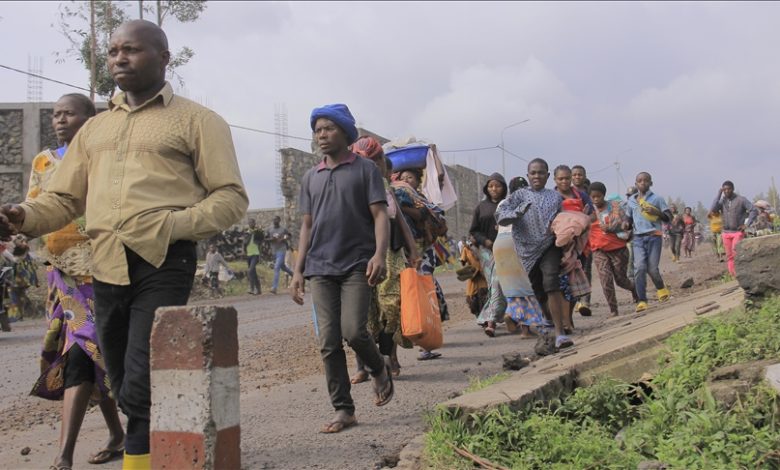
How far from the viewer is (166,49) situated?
345cm

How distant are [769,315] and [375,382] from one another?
7.94ft

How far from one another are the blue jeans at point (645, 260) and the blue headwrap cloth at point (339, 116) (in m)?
6.64

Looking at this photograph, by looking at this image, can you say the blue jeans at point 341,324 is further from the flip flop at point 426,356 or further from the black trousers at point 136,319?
the flip flop at point 426,356

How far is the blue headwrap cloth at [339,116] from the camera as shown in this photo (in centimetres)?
509

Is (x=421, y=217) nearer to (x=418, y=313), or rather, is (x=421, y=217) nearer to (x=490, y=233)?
(x=418, y=313)

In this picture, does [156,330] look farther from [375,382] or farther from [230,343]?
[375,382]

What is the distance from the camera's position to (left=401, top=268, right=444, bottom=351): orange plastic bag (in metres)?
5.46

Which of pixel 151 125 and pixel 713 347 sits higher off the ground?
pixel 151 125

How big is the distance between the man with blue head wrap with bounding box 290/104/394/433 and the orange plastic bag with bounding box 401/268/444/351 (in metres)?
0.42

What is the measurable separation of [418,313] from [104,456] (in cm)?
220

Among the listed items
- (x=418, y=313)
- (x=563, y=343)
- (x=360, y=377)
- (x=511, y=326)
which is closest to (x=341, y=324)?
(x=418, y=313)

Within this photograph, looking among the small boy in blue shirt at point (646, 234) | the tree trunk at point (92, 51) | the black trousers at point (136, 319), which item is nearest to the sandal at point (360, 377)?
the black trousers at point (136, 319)

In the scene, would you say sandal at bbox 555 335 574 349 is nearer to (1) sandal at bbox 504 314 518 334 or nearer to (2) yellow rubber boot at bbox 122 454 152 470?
(1) sandal at bbox 504 314 518 334

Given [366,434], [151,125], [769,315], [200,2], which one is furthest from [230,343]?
[200,2]
